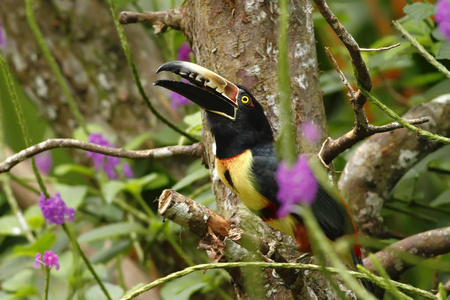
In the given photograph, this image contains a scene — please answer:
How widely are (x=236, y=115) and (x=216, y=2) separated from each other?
303 mm

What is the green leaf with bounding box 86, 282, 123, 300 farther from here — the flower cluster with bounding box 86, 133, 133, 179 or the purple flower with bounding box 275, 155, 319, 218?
the purple flower with bounding box 275, 155, 319, 218

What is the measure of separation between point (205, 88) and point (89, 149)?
13.3 inches

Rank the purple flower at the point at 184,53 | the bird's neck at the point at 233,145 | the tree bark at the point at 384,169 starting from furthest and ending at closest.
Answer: the purple flower at the point at 184,53 < the tree bark at the point at 384,169 < the bird's neck at the point at 233,145

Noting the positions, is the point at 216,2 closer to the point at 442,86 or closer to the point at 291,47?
the point at 291,47

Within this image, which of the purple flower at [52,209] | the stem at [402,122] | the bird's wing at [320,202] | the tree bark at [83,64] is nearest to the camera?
the stem at [402,122]

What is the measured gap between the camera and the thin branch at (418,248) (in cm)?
188

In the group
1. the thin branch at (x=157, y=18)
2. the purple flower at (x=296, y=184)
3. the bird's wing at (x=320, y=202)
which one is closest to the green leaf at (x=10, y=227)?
the thin branch at (x=157, y=18)

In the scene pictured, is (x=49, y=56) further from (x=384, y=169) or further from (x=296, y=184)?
(x=296, y=184)

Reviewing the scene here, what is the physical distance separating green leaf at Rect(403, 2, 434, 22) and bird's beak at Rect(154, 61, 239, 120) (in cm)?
52

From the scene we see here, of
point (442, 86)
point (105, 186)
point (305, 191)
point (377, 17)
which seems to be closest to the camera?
point (305, 191)

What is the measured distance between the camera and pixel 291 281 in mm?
1483

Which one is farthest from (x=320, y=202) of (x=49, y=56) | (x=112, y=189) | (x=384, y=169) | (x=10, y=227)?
(x=10, y=227)

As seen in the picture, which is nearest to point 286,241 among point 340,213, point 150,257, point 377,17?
point 340,213

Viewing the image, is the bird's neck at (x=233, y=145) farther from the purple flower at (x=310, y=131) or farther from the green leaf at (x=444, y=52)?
the green leaf at (x=444, y=52)
